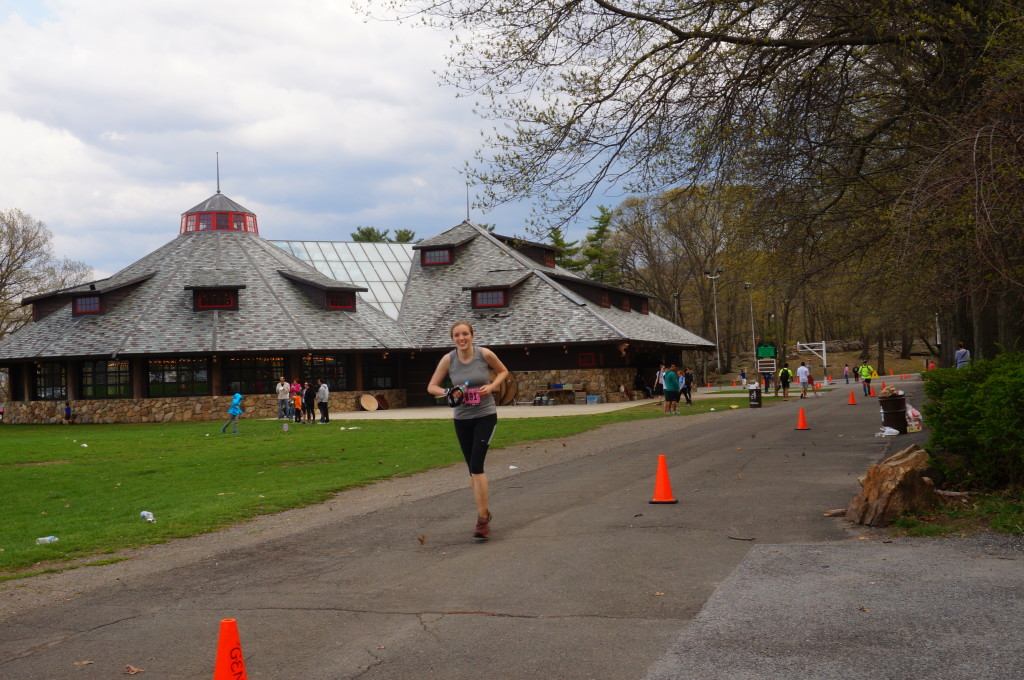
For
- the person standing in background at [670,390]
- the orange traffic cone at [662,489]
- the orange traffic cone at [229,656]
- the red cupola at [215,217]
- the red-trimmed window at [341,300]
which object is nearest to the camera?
the orange traffic cone at [229,656]

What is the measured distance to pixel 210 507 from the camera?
38.8ft

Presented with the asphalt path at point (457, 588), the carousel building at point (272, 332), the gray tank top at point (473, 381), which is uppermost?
the carousel building at point (272, 332)

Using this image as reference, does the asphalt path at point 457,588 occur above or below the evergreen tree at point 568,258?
below

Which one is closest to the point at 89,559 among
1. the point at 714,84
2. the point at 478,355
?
the point at 478,355

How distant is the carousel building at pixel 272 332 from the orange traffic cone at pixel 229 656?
35.3m

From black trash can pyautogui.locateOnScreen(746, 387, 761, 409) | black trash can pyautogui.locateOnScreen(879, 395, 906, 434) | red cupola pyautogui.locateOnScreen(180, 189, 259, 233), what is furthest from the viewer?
red cupola pyautogui.locateOnScreen(180, 189, 259, 233)

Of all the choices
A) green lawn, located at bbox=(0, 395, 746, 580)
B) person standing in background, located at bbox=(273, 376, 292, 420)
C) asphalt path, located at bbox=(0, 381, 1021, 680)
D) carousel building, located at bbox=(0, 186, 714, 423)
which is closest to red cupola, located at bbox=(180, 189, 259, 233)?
carousel building, located at bbox=(0, 186, 714, 423)

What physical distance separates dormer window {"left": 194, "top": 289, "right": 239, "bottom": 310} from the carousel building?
0.06 meters

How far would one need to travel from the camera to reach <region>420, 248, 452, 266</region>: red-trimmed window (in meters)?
51.8

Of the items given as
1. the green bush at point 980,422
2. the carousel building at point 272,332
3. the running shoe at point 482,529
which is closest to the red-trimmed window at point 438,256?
the carousel building at point 272,332

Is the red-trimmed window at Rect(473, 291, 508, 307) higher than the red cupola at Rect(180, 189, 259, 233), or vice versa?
the red cupola at Rect(180, 189, 259, 233)

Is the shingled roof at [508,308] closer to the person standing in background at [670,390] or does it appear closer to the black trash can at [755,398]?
the black trash can at [755,398]

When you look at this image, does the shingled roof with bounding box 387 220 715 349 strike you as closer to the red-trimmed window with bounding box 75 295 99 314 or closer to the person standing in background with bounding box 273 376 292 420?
the person standing in background with bounding box 273 376 292 420

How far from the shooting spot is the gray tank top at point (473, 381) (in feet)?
27.8
